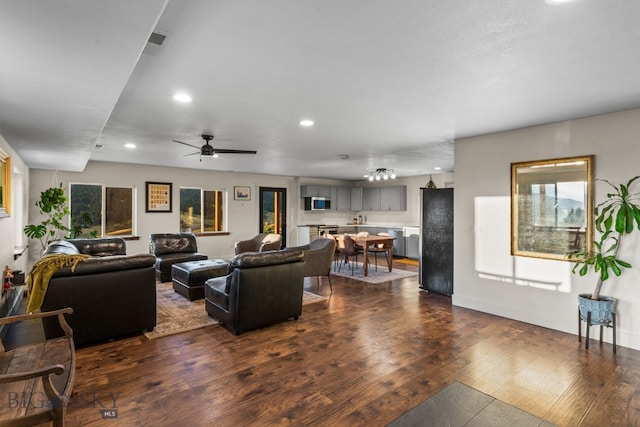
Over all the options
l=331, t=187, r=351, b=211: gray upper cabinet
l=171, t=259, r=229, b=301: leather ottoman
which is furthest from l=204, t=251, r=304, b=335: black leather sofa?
l=331, t=187, r=351, b=211: gray upper cabinet

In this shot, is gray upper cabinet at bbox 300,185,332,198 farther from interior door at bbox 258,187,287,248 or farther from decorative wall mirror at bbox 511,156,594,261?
decorative wall mirror at bbox 511,156,594,261

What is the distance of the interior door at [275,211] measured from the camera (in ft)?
31.7

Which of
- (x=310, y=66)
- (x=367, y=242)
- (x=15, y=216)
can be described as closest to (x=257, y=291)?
(x=310, y=66)

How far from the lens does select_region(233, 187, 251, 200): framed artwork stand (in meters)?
8.90

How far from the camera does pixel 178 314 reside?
4.20 meters

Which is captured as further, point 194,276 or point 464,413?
point 194,276

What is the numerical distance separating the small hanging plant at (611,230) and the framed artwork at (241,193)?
7329 mm

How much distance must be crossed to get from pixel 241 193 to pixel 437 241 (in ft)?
18.1

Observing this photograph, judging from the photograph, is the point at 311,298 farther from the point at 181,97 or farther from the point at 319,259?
the point at 181,97

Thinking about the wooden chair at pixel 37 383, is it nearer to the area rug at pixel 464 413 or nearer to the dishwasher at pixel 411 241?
the area rug at pixel 464 413

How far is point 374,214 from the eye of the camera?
10.9m

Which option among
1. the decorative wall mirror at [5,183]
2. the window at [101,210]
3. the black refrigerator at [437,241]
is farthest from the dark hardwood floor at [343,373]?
the window at [101,210]

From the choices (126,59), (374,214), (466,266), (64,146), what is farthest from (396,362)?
(374,214)

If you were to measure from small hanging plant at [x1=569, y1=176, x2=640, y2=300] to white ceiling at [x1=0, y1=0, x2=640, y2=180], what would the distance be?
893mm
